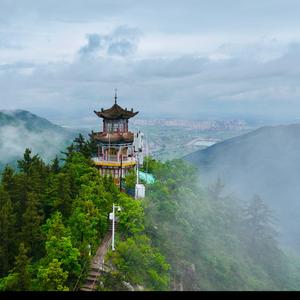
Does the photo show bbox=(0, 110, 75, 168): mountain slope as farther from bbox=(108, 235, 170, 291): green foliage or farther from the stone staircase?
bbox=(108, 235, 170, 291): green foliage

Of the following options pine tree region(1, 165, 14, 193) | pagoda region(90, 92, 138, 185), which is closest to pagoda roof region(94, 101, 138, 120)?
pagoda region(90, 92, 138, 185)

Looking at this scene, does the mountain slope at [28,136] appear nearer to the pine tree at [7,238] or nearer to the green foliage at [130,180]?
the green foliage at [130,180]

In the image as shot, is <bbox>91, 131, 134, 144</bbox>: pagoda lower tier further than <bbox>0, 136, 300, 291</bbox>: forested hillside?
Yes

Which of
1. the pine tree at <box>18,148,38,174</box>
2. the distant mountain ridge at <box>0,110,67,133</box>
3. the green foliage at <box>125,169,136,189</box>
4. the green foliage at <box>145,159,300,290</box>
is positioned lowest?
the green foliage at <box>145,159,300,290</box>

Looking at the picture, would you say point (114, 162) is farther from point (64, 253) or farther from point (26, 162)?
point (64, 253)

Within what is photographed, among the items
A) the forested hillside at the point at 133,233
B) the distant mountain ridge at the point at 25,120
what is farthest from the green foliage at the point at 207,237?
the distant mountain ridge at the point at 25,120

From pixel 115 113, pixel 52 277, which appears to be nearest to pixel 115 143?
pixel 115 113
